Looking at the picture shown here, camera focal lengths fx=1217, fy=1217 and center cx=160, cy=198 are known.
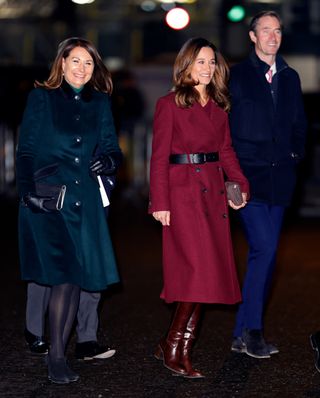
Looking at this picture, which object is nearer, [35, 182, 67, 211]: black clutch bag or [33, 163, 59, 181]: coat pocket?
[35, 182, 67, 211]: black clutch bag

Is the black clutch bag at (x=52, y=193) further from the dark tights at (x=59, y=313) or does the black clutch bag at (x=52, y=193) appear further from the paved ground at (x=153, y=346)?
the paved ground at (x=153, y=346)

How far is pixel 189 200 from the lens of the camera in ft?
23.4

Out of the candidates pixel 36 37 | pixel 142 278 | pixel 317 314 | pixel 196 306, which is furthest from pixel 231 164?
pixel 36 37

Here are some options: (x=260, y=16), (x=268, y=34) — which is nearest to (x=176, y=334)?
(x=268, y=34)

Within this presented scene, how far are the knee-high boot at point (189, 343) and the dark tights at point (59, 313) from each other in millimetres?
690

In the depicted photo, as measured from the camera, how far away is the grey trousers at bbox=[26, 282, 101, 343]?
7691 mm

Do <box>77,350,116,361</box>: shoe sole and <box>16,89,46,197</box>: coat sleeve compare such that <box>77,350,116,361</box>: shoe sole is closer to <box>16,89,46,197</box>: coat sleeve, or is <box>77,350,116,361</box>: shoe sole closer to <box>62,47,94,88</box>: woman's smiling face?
<box>16,89,46,197</box>: coat sleeve

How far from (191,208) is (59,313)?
0.98 meters

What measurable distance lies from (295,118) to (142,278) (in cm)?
398

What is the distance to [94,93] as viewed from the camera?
7.36 m

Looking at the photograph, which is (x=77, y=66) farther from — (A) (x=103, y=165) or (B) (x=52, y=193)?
(B) (x=52, y=193)

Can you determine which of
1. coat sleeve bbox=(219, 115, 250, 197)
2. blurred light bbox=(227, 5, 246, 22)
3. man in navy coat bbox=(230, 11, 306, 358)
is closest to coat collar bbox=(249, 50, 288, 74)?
man in navy coat bbox=(230, 11, 306, 358)

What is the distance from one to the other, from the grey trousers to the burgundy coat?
67cm

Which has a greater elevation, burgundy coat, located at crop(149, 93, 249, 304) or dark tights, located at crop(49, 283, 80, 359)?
burgundy coat, located at crop(149, 93, 249, 304)
